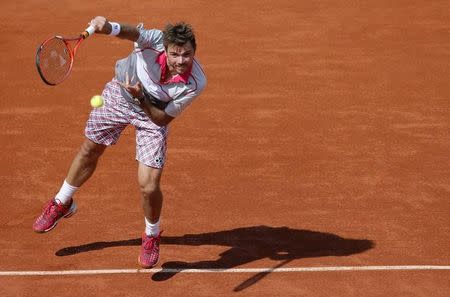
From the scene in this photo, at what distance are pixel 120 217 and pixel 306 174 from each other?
2.39 m

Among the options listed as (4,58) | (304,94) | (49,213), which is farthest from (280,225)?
(4,58)

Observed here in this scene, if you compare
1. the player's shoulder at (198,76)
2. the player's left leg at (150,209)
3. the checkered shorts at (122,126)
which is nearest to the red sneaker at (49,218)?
A: the checkered shorts at (122,126)

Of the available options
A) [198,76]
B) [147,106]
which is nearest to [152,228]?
[147,106]

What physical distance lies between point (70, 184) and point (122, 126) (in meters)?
0.82

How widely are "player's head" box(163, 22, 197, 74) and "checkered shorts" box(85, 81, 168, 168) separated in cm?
79

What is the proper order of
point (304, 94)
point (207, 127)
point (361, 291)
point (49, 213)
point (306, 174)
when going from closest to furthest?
point (361, 291) < point (49, 213) < point (306, 174) < point (207, 127) < point (304, 94)

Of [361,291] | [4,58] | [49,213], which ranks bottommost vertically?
[361,291]

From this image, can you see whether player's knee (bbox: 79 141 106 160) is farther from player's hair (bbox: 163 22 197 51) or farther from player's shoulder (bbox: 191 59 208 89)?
player's hair (bbox: 163 22 197 51)

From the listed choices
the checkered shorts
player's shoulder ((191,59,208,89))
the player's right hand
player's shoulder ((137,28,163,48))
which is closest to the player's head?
player's shoulder ((137,28,163,48))

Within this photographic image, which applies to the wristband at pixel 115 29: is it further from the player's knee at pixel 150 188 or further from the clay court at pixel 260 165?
the clay court at pixel 260 165

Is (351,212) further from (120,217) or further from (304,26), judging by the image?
(304,26)

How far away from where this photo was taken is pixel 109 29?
7.60 meters

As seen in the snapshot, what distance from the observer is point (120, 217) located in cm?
977

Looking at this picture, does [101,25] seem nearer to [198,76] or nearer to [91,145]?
[198,76]
